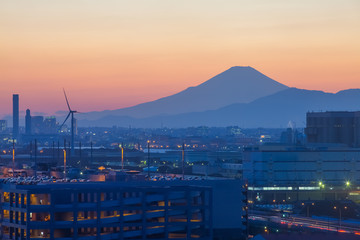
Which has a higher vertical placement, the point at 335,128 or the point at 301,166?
the point at 335,128

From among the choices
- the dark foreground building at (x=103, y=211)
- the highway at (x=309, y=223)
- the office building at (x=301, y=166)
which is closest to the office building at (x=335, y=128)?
the office building at (x=301, y=166)

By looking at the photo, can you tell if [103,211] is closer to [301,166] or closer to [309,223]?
[309,223]

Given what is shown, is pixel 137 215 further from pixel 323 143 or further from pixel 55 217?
pixel 323 143

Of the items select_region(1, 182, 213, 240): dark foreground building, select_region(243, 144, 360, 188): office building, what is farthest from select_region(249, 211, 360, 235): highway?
select_region(243, 144, 360, 188): office building

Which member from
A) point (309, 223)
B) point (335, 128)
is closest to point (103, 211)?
point (309, 223)

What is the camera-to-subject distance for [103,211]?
48.4m

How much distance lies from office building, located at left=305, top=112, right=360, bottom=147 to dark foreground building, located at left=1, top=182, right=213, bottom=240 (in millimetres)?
64563

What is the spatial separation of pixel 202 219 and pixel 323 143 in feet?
202

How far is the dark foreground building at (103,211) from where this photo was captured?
47.1m

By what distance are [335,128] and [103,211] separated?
71283 millimetres

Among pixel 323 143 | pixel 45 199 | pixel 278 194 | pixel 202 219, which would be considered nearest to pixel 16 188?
pixel 45 199

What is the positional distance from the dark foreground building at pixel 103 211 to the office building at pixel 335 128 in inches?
2542

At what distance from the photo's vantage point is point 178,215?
51031mm

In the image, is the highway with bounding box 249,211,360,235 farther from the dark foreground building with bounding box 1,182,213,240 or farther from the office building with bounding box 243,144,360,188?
the office building with bounding box 243,144,360,188
